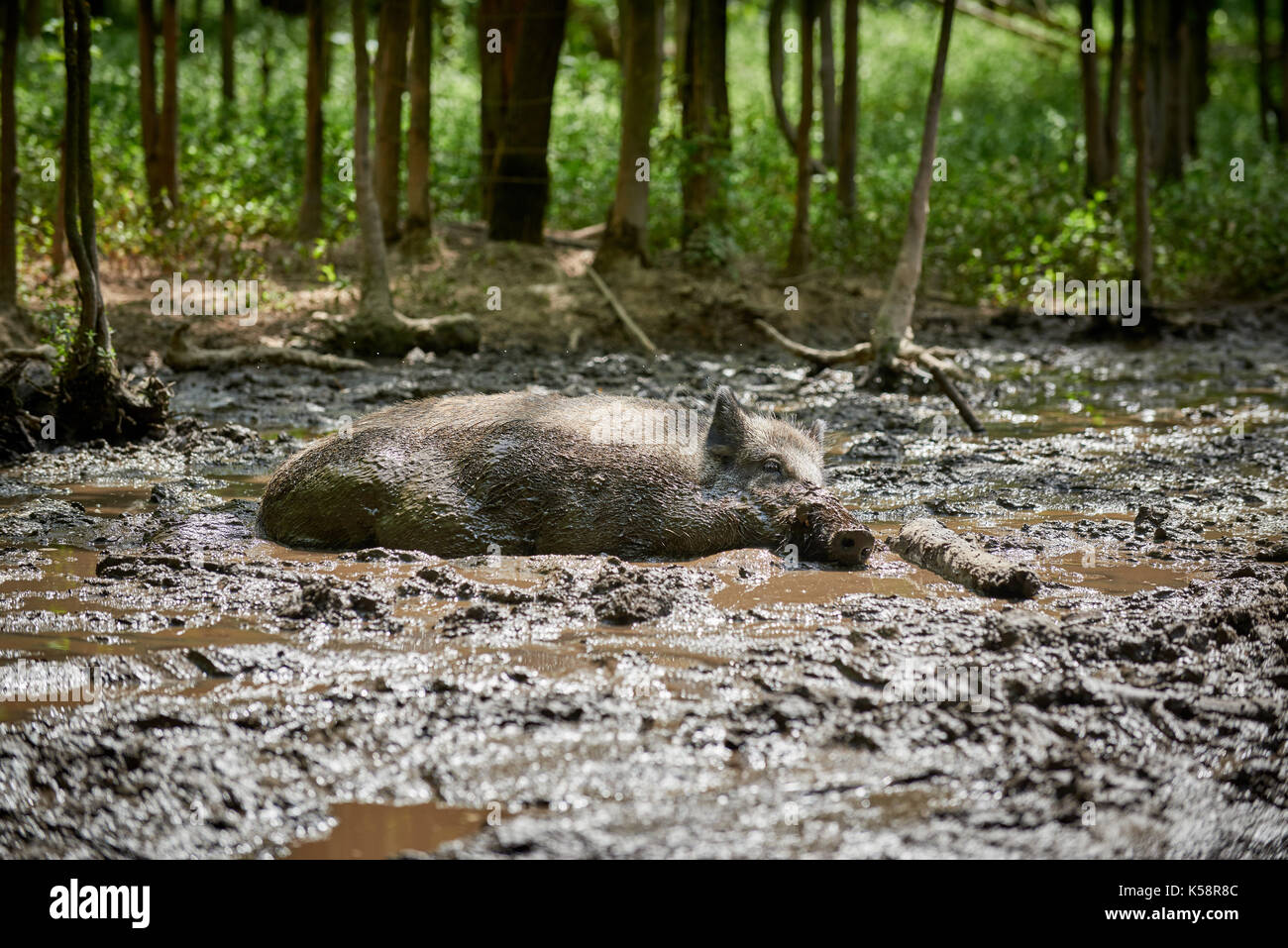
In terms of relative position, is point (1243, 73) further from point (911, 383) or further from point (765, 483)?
point (765, 483)

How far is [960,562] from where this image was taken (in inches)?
202

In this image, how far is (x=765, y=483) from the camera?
5691mm

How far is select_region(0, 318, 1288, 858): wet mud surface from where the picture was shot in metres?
3.07

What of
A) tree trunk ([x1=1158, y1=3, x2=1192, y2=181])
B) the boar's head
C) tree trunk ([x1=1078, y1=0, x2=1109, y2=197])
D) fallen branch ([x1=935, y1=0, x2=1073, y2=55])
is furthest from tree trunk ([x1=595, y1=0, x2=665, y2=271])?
fallen branch ([x1=935, y1=0, x2=1073, y2=55])

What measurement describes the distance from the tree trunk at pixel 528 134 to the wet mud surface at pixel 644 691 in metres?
8.21

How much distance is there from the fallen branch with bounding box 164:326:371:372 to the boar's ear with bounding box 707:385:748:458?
6.00 m

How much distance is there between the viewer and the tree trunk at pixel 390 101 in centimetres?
1300

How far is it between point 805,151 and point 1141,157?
3609 mm

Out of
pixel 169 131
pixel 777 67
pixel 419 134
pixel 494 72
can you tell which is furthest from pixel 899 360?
pixel 777 67

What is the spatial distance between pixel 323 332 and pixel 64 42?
161 inches

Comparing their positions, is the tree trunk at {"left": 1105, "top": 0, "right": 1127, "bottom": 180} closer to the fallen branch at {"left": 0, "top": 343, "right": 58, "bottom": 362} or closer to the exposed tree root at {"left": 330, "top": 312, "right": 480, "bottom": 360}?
the exposed tree root at {"left": 330, "top": 312, "right": 480, "bottom": 360}

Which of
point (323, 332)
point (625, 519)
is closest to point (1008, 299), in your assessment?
point (323, 332)

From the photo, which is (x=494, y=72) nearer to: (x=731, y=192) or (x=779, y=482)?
(x=731, y=192)

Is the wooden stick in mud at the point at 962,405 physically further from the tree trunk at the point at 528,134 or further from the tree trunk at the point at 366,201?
the tree trunk at the point at 528,134
